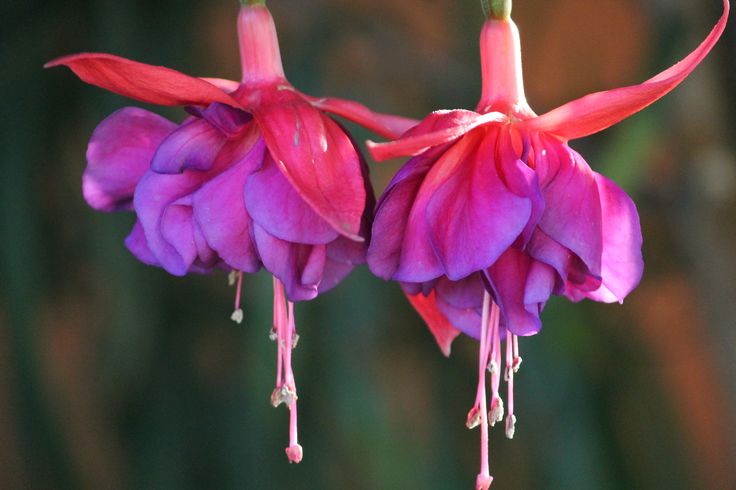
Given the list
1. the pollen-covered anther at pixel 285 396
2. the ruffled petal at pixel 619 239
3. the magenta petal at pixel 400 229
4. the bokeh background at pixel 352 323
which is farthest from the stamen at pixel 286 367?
the bokeh background at pixel 352 323

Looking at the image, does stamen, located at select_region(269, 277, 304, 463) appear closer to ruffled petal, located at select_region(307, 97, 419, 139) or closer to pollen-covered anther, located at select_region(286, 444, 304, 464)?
pollen-covered anther, located at select_region(286, 444, 304, 464)

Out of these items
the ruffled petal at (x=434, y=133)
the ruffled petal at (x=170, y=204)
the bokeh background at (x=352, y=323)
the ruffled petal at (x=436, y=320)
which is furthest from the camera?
the bokeh background at (x=352, y=323)

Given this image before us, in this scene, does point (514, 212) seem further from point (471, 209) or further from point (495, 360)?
point (495, 360)

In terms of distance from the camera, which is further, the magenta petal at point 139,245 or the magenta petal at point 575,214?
the magenta petal at point 139,245

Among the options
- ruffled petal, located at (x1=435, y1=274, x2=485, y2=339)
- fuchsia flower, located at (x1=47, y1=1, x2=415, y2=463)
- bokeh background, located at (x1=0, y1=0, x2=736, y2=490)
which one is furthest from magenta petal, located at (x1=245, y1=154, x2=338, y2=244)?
bokeh background, located at (x1=0, y1=0, x2=736, y2=490)

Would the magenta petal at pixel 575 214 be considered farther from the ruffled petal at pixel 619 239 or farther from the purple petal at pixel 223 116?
the purple petal at pixel 223 116

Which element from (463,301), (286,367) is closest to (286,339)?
(286,367)

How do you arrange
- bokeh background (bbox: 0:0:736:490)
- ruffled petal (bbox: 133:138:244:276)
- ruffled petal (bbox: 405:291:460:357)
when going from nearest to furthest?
ruffled petal (bbox: 133:138:244:276), ruffled petal (bbox: 405:291:460:357), bokeh background (bbox: 0:0:736:490)

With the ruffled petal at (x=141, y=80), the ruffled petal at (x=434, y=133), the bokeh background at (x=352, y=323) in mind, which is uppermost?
the ruffled petal at (x=141, y=80)

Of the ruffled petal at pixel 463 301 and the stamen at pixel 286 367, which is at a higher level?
the ruffled petal at pixel 463 301
